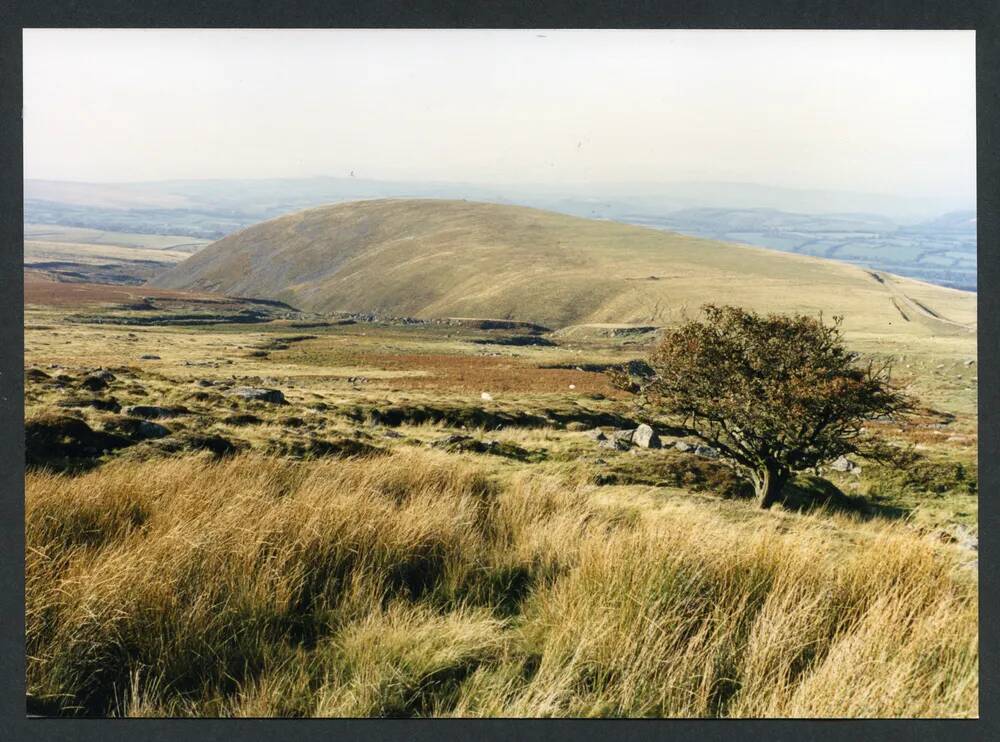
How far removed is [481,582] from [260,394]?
5.25 m

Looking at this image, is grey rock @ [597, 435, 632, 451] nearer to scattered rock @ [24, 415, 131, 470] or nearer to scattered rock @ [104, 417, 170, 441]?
scattered rock @ [104, 417, 170, 441]

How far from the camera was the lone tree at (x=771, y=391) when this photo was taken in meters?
5.84

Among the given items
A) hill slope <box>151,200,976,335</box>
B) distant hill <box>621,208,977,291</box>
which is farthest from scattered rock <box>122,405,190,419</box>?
distant hill <box>621,208,977,291</box>

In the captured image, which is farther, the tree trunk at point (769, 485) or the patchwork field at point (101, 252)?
the patchwork field at point (101, 252)

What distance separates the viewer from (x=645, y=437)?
7.35m

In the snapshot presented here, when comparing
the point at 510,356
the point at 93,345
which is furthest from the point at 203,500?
the point at 510,356

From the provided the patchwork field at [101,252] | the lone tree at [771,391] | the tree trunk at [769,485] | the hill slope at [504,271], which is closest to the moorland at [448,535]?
the tree trunk at [769,485]

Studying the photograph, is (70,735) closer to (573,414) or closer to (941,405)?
(573,414)

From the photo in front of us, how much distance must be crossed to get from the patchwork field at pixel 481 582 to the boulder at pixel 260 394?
1.51 m

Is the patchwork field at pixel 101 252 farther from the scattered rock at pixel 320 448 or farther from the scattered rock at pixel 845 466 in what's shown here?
the scattered rock at pixel 845 466

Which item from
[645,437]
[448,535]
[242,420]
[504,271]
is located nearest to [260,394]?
[242,420]

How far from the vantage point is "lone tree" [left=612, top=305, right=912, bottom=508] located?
19.2 ft

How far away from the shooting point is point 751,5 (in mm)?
4160

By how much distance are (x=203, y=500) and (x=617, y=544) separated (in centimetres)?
281
